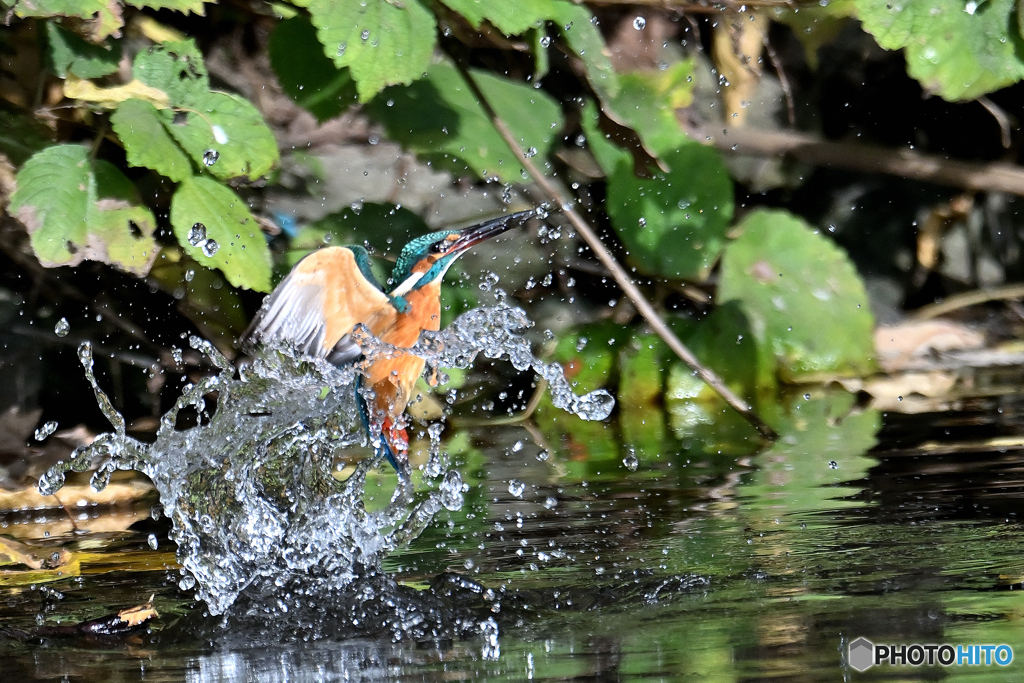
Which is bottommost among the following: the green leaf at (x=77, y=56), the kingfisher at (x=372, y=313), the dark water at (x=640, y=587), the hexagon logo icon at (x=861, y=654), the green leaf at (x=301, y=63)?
the hexagon logo icon at (x=861, y=654)

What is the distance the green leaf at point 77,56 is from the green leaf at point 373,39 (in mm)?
674

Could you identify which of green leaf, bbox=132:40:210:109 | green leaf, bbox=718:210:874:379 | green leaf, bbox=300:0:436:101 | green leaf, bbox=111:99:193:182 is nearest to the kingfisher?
green leaf, bbox=300:0:436:101

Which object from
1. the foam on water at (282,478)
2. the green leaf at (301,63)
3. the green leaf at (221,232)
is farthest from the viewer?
the green leaf at (301,63)

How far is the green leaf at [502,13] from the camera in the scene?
2994 mm

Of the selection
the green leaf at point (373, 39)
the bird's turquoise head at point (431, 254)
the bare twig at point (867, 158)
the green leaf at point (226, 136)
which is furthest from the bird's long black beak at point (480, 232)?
the bare twig at point (867, 158)

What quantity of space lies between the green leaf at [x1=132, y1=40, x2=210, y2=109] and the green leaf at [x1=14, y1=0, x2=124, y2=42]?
160 mm

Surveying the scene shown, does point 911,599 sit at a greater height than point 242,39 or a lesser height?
lesser

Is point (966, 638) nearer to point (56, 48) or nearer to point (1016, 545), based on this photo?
point (1016, 545)

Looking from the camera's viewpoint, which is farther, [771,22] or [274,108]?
[771,22]

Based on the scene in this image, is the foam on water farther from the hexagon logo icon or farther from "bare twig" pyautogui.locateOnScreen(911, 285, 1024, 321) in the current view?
"bare twig" pyautogui.locateOnScreen(911, 285, 1024, 321)

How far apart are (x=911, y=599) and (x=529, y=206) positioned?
3.10 metres

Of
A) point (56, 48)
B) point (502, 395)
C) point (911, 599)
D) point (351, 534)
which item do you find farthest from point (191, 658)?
point (502, 395)

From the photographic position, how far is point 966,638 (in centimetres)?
153

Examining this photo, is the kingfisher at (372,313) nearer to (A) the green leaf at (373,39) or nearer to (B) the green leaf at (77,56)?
(A) the green leaf at (373,39)
